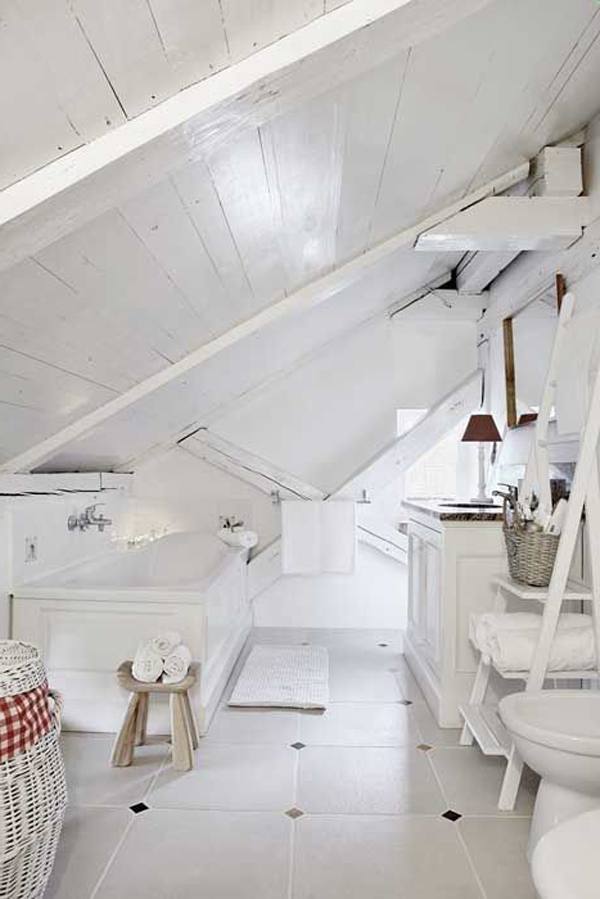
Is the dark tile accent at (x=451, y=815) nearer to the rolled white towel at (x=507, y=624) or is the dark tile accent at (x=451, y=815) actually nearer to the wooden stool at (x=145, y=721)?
the rolled white towel at (x=507, y=624)

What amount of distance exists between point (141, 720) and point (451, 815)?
1.22 meters

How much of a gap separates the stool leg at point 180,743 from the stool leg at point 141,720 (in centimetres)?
18

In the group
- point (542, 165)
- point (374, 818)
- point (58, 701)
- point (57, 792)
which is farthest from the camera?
point (542, 165)

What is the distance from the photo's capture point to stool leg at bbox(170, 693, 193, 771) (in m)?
2.59

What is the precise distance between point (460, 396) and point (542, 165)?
1890 millimetres

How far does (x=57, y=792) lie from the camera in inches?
68.9

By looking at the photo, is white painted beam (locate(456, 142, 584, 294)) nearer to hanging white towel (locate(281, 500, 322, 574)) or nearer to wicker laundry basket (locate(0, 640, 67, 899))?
hanging white towel (locate(281, 500, 322, 574))

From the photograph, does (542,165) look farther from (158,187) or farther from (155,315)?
(158,187)

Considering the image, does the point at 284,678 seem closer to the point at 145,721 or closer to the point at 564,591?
the point at 145,721

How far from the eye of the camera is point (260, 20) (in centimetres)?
107

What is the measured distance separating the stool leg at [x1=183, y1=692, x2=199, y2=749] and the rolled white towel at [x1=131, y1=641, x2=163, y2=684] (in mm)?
142

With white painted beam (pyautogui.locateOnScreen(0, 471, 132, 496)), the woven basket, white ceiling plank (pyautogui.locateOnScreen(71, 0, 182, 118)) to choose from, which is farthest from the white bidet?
white painted beam (pyautogui.locateOnScreen(0, 471, 132, 496))

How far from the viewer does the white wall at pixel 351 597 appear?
15.3ft

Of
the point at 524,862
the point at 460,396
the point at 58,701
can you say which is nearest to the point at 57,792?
the point at 58,701
